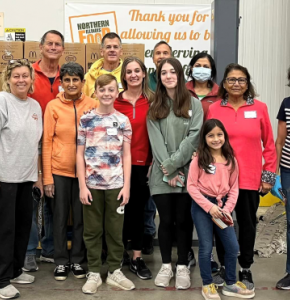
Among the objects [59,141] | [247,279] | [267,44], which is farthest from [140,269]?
[267,44]

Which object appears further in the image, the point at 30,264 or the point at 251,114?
the point at 30,264

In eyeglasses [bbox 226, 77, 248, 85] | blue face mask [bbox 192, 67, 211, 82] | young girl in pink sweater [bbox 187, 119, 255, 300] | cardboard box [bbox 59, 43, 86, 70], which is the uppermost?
cardboard box [bbox 59, 43, 86, 70]

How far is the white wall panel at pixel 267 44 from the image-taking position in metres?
6.33

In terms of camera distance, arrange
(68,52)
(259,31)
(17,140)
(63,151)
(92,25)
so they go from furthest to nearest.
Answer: (259,31)
(92,25)
(68,52)
(63,151)
(17,140)

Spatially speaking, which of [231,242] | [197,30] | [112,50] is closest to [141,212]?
[231,242]

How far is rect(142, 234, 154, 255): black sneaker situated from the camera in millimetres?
4051

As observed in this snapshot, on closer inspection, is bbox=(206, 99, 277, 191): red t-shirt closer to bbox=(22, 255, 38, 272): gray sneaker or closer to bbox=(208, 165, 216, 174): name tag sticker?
bbox=(208, 165, 216, 174): name tag sticker

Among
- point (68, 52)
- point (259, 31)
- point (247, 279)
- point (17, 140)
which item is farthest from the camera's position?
point (259, 31)

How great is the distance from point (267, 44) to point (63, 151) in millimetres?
4108

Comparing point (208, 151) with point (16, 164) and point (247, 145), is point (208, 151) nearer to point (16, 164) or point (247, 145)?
point (247, 145)

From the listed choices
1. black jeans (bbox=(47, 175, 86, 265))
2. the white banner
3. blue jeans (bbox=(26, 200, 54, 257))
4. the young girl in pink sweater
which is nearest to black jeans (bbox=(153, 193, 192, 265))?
the young girl in pink sweater

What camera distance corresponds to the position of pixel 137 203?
3.48 metres

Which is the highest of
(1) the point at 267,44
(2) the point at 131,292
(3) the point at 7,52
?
(1) the point at 267,44

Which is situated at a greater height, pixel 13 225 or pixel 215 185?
pixel 215 185
